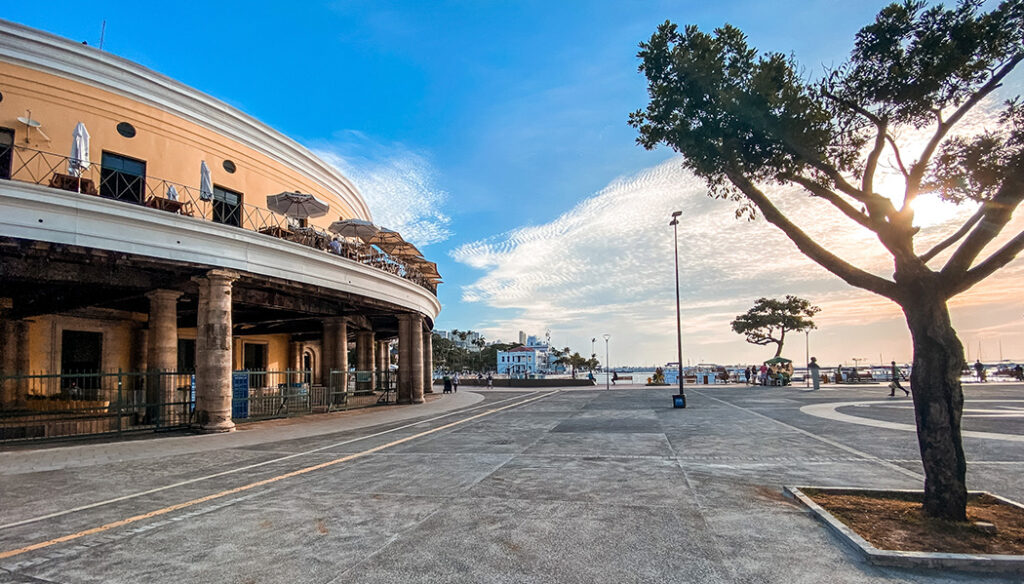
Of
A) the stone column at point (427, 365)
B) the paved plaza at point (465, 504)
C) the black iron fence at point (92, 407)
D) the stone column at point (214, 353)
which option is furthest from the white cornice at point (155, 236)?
the stone column at point (427, 365)

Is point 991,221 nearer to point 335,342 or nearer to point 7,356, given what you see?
point 335,342

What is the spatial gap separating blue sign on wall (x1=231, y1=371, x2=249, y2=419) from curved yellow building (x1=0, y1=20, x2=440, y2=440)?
0.07 m

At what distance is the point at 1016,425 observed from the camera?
13.9 metres

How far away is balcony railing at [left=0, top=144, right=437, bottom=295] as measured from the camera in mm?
16453

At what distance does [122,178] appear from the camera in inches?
758

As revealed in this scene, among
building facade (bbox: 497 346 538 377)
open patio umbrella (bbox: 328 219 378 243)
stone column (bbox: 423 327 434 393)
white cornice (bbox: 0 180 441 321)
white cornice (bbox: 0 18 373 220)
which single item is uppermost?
white cornice (bbox: 0 18 373 220)

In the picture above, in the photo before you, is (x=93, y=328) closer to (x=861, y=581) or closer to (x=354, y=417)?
(x=354, y=417)

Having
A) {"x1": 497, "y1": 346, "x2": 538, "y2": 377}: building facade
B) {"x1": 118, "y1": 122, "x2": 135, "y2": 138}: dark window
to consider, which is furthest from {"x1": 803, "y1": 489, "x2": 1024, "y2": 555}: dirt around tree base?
{"x1": 497, "y1": 346, "x2": 538, "y2": 377}: building facade

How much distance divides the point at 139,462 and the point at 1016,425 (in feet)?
72.3

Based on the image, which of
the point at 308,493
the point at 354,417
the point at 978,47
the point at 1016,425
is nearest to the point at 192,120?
the point at 354,417

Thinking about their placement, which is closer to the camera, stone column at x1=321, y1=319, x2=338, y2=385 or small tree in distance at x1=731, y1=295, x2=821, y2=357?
stone column at x1=321, y1=319, x2=338, y2=385

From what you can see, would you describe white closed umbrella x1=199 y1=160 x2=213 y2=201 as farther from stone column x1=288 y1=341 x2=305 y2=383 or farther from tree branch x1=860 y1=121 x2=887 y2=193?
stone column x1=288 y1=341 x2=305 y2=383

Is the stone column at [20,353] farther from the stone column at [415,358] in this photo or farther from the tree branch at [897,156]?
the tree branch at [897,156]

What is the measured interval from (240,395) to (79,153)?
9.77 metres
